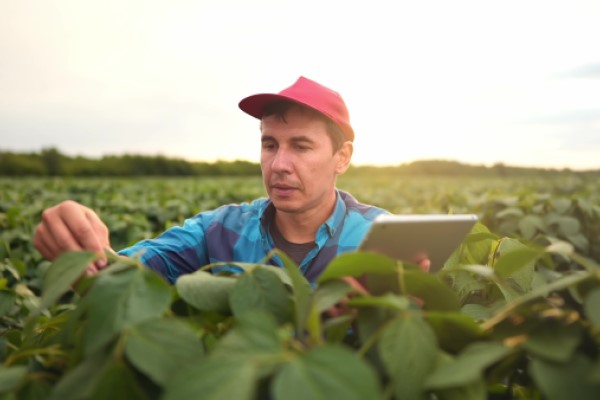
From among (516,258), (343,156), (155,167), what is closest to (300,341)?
(516,258)

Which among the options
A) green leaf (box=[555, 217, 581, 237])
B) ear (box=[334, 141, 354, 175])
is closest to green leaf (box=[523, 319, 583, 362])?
ear (box=[334, 141, 354, 175])

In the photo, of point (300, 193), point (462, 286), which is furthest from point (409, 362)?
point (300, 193)

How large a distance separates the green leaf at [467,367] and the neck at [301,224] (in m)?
1.97

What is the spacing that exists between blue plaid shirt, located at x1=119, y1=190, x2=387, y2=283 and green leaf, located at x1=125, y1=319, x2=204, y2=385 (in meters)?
1.72

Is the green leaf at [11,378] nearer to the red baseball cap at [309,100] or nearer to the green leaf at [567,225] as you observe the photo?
the red baseball cap at [309,100]

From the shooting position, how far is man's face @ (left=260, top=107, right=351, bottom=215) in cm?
243

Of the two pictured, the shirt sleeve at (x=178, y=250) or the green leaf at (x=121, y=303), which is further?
the shirt sleeve at (x=178, y=250)

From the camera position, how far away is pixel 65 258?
0.76 m

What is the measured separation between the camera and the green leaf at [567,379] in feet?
2.00

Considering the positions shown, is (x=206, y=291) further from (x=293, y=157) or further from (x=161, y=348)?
(x=293, y=157)

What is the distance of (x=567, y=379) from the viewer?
2.04 feet

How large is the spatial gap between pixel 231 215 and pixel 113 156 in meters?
52.9

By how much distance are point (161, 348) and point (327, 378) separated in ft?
0.70

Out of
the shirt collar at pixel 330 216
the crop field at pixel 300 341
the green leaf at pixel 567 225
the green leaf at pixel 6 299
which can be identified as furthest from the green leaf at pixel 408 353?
the green leaf at pixel 567 225
